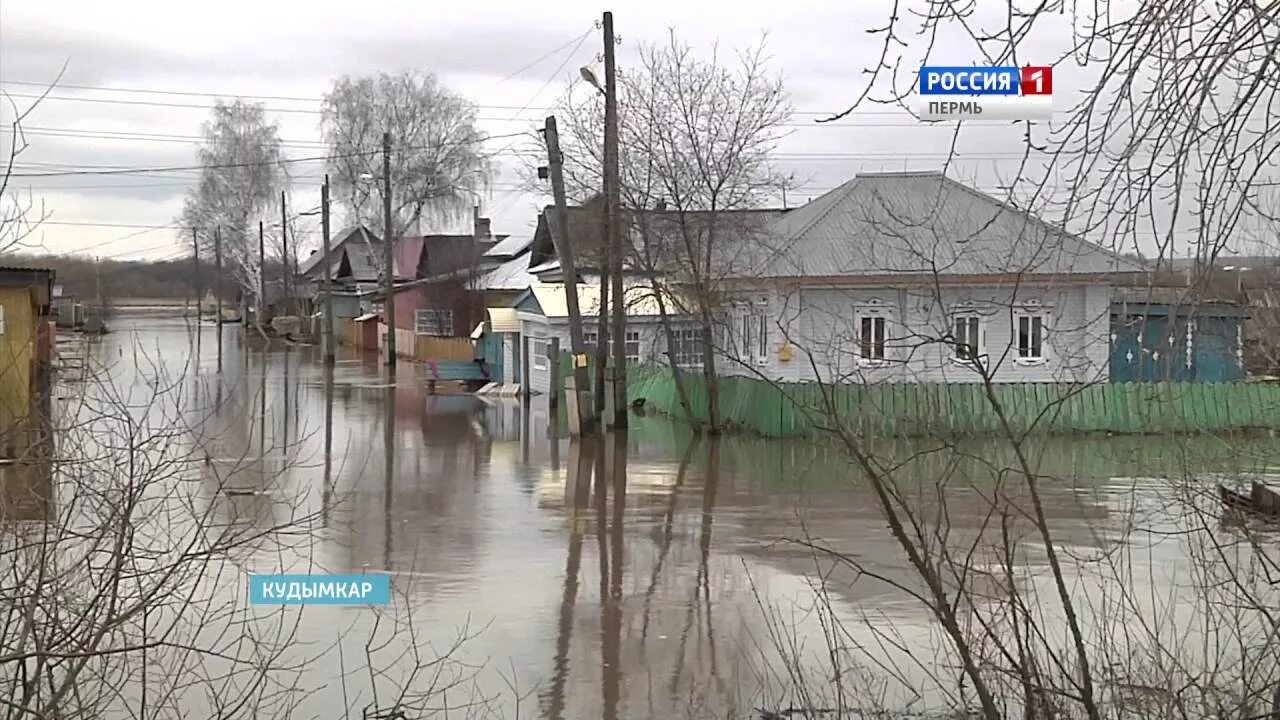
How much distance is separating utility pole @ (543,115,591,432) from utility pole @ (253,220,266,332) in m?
51.1

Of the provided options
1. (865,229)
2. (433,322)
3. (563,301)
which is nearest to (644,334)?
(563,301)

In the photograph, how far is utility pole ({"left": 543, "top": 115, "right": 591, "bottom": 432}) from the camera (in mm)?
24719

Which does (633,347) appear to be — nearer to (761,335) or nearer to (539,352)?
(539,352)

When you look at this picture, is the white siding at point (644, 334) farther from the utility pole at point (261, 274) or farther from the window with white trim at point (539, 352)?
the utility pole at point (261, 274)

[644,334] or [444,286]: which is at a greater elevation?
[444,286]

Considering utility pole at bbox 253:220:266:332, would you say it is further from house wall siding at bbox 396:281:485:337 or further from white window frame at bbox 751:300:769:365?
white window frame at bbox 751:300:769:365

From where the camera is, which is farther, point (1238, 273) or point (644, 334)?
point (644, 334)

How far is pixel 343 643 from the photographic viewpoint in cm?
980

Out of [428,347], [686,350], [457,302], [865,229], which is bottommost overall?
[428,347]

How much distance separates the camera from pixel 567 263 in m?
25.5

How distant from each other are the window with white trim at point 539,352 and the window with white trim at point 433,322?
616 inches

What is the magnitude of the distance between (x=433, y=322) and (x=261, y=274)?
84.3 feet
